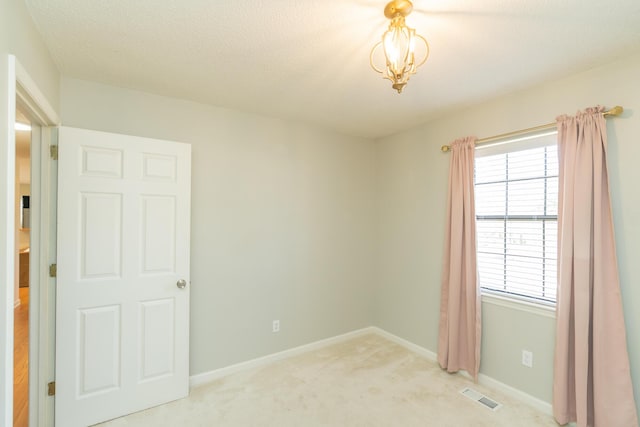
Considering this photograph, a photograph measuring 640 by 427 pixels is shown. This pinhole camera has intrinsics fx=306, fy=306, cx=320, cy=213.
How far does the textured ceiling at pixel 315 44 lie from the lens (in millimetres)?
1488

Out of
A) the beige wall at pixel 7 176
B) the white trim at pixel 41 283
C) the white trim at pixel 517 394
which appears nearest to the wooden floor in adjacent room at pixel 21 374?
the white trim at pixel 41 283

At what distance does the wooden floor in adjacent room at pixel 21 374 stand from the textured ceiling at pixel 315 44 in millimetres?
2446

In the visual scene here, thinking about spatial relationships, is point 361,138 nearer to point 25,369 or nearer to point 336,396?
point 336,396

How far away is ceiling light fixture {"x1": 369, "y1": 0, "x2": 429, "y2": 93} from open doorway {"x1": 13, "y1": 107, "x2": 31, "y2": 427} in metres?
2.01

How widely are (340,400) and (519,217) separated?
202 cm

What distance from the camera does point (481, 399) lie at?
239 cm

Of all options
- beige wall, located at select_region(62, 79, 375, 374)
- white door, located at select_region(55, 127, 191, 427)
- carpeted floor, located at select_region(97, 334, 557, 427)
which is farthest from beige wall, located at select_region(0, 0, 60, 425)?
carpeted floor, located at select_region(97, 334, 557, 427)

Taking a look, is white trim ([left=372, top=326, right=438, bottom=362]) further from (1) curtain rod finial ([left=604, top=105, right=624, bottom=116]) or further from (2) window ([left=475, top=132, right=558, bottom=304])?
(1) curtain rod finial ([left=604, top=105, right=624, bottom=116])

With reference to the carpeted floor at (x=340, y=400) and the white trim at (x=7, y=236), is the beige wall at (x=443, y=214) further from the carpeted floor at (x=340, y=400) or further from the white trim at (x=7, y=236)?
the white trim at (x=7, y=236)

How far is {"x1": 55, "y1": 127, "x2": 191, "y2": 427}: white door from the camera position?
205 centimetres

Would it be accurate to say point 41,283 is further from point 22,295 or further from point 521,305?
point 22,295

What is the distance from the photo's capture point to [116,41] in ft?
5.81

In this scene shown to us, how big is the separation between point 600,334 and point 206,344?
2894mm

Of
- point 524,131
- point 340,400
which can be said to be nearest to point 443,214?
point 524,131
